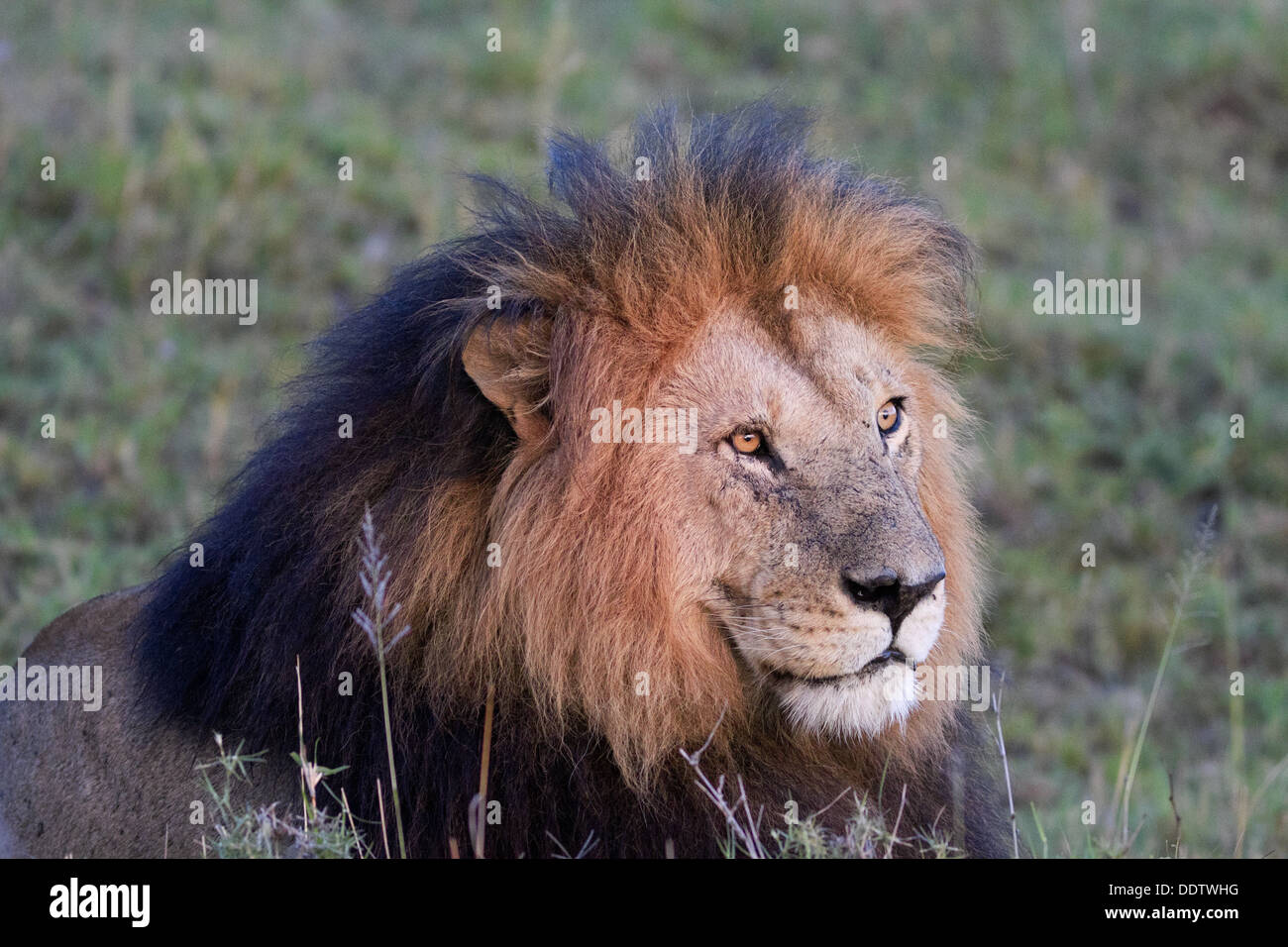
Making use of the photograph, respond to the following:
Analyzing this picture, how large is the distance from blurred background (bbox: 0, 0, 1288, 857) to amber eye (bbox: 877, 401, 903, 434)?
1127mm

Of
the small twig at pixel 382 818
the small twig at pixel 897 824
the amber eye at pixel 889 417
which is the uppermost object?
the amber eye at pixel 889 417

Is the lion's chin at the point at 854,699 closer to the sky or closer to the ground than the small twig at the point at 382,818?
closer to the sky

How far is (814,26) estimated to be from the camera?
11.8 metres

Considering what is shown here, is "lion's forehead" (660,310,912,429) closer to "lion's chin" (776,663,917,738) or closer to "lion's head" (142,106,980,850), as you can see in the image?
"lion's head" (142,106,980,850)

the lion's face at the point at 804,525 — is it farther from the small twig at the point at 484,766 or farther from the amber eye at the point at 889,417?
the small twig at the point at 484,766

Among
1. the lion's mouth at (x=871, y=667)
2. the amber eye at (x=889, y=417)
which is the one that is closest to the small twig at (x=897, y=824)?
the lion's mouth at (x=871, y=667)

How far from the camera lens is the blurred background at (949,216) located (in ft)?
23.7

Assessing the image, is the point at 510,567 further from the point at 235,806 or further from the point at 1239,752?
the point at 1239,752

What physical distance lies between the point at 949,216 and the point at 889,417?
16.8 ft

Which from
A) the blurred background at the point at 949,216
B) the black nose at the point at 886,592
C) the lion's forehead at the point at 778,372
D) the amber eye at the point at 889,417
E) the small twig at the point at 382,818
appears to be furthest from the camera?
the blurred background at the point at 949,216

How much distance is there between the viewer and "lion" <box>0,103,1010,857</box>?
3695 millimetres

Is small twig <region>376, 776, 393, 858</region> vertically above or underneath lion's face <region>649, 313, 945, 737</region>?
underneath

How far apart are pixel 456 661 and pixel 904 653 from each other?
1.04 metres

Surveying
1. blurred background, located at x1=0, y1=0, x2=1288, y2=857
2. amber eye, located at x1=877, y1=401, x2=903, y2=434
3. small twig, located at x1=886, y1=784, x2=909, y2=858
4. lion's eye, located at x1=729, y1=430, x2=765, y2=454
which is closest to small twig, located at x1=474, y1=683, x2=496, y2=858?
lion's eye, located at x1=729, y1=430, x2=765, y2=454
